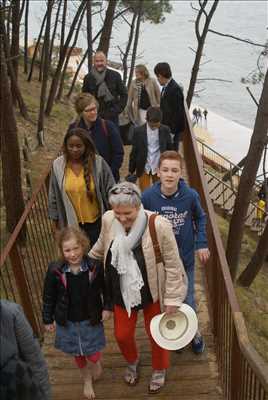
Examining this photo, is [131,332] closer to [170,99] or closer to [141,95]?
[170,99]

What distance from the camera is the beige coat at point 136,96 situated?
7.24 metres

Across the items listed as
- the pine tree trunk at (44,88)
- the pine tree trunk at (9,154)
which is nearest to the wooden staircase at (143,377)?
the pine tree trunk at (9,154)

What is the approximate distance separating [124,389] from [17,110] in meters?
14.3

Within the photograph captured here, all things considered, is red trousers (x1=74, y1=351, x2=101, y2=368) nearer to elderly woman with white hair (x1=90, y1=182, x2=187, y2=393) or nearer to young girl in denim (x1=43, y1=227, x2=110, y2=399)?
young girl in denim (x1=43, y1=227, x2=110, y2=399)

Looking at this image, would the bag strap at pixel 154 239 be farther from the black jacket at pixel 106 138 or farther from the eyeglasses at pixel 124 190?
the black jacket at pixel 106 138

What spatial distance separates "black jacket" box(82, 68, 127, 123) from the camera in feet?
24.2

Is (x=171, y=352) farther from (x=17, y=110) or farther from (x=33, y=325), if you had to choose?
(x=17, y=110)

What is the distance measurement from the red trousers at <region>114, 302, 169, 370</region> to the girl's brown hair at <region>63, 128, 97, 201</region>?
1204mm

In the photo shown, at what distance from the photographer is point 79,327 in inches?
158

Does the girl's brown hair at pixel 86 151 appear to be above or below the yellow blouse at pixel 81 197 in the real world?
Answer: above

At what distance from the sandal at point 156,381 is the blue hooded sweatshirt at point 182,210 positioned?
995mm

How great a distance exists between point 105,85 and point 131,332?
4196 mm

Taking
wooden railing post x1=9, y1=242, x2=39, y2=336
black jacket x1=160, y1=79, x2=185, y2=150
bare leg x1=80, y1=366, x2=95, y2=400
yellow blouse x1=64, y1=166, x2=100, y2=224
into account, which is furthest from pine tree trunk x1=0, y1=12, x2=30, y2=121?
bare leg x1=80, y1=366, x2=95, y2=400

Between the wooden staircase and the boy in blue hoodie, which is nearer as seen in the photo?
the boy in blue hoodie
